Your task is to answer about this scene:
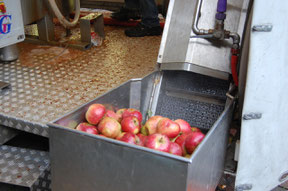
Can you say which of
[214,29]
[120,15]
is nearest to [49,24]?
[120,15]

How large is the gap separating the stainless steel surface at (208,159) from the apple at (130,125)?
12.2 inches

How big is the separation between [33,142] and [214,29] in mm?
1391

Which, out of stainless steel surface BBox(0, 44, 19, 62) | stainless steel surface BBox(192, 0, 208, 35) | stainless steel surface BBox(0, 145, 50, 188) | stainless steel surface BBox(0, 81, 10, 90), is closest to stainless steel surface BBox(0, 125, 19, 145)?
stainless steel surface BBox(0, 145, 50, 188)

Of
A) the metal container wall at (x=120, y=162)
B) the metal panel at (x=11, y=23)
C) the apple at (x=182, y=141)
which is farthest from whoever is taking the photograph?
the metal panel at (x=11, y=23)

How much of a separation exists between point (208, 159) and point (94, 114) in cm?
46

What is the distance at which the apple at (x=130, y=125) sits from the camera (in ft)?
4.06

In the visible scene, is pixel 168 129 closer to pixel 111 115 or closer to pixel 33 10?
pixel 111 115

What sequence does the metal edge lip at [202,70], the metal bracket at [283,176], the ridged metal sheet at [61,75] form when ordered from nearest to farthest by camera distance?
the metal bracket at [283,176]
the metal edge lip at [202,70]
the ridged metal sheet at [61,75]

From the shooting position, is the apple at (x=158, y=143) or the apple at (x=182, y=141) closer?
the apple at (x=158, y=143)

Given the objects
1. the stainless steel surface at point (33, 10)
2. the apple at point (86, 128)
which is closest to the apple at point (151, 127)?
the apple at point (86, 128)

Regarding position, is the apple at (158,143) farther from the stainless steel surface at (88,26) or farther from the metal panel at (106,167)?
the stainless steel surface at (88,26)

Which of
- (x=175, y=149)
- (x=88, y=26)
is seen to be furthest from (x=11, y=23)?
(x=175, y=149)

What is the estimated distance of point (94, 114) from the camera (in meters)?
1.22

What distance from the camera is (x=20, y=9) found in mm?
2254
